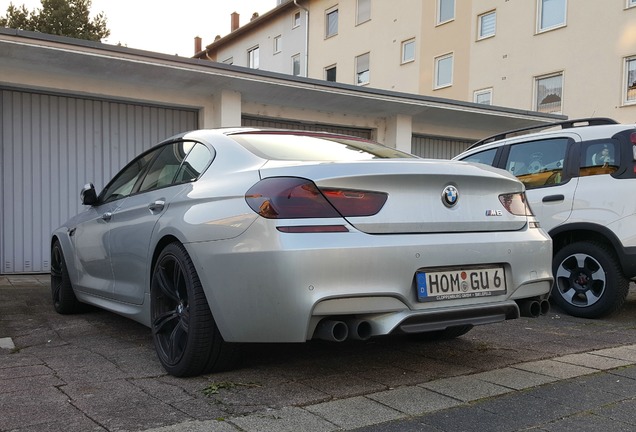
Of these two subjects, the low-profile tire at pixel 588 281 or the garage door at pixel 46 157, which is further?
the garage door at pixel 46 157

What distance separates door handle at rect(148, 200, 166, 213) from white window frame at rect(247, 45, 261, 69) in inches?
1269

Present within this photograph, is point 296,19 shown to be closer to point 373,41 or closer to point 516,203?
point 373,41

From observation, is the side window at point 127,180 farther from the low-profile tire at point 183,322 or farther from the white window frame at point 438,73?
the white window frame at point 438,73

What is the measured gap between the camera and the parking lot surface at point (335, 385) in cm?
265

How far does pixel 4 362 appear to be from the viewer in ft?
12.1

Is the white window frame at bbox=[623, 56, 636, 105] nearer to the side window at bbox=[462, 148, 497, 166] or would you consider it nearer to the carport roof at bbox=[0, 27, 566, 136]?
the carport roof at bbox=[0, 27, 566, 136]

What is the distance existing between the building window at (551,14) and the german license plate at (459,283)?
19313mm

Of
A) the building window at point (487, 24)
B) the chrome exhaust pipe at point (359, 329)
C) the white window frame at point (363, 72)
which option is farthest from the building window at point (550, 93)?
the chrome exhaust pipe at point (359, 329)

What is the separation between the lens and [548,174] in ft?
19.1

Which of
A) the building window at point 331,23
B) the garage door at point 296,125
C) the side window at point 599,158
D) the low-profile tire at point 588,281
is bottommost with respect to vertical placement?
the low-profile tire at point 588,281

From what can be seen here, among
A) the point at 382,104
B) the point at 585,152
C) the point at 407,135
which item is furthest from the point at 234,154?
the point at 407,135

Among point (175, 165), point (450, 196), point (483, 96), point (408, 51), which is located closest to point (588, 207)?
point (450, 196)

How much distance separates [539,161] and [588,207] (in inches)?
31.9

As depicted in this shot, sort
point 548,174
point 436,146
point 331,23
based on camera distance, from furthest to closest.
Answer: point 331,23
point 436,146
point 548,174
